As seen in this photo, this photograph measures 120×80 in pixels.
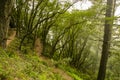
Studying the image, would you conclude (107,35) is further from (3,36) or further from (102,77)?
(3,36)

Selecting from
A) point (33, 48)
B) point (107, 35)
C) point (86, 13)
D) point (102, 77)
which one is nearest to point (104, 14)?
point (107, 35)

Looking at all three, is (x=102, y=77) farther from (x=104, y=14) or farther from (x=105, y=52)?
(x=104, y=14)

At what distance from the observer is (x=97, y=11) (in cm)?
800

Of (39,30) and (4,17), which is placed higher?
(4,17)

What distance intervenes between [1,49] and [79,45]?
9.13 meters

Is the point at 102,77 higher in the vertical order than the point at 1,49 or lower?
lower

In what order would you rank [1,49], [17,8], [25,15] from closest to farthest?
[1,49] → [17,8] → [25,15]

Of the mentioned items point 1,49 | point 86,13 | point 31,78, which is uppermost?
point 86,13

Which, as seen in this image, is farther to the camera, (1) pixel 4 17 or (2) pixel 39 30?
(2) pixel 39 30

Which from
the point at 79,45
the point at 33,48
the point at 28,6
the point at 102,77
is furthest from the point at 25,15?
the point at 79,45

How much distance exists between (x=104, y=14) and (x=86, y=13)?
177cm

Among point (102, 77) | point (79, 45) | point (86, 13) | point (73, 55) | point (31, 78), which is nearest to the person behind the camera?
point (31, 78)

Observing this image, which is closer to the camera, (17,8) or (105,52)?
(17,8)

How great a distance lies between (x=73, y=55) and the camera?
12297mm
